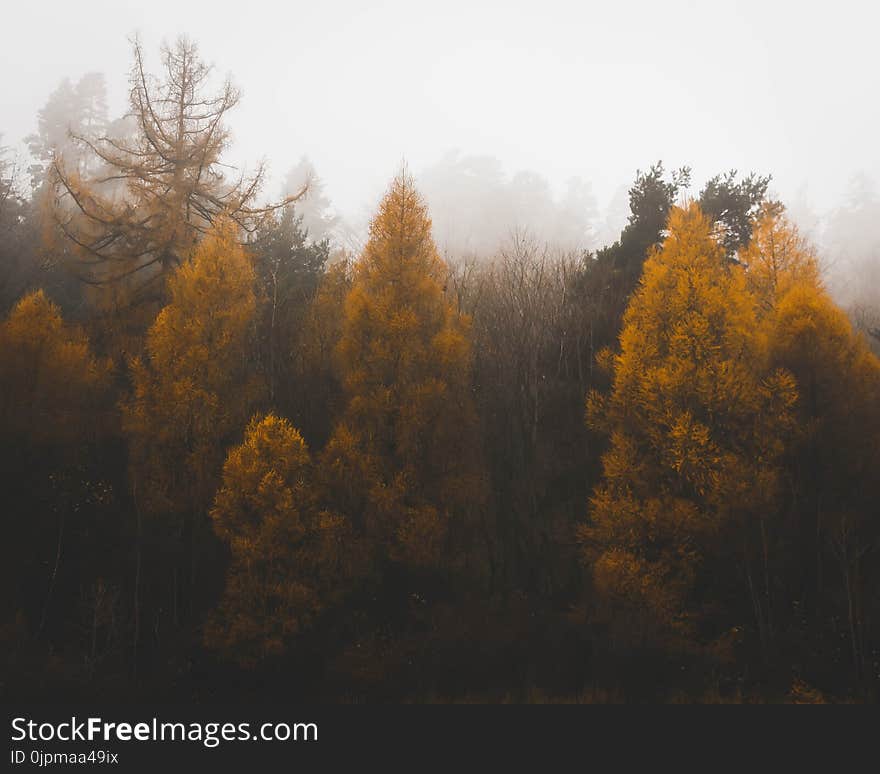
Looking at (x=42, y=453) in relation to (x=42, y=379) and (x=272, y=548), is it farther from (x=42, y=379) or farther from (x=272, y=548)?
(x=272, y=548)

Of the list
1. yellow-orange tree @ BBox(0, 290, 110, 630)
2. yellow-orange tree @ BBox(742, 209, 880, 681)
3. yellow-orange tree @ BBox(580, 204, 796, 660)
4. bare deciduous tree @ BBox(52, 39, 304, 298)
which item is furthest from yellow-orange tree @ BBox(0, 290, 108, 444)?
yellow-orange tree @ BBox(742, 209, 880, 681)

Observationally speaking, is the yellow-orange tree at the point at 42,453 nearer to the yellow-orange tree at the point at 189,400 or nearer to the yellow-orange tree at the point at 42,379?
the yellow-orange tree at the point at 42,379

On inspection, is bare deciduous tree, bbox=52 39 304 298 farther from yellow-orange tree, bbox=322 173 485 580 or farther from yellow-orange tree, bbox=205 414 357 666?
yellow-orange tree, bbox=205 414 357 666

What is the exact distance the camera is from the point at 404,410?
14.6 m

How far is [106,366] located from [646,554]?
54.2ft

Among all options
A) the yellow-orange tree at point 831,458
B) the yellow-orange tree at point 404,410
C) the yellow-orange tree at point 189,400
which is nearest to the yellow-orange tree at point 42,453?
the yellow-orange tree at point 189,400

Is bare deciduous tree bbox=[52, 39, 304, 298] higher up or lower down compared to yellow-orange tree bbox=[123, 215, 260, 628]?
higher up

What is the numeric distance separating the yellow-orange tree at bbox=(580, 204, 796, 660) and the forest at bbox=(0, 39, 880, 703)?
0.07 meters

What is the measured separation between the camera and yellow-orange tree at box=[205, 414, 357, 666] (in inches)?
524

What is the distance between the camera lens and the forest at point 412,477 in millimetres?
13156

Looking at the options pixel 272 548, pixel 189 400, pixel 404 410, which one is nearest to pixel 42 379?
pixel 189 400

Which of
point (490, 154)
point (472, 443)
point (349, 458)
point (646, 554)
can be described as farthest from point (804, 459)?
point (490, 154)

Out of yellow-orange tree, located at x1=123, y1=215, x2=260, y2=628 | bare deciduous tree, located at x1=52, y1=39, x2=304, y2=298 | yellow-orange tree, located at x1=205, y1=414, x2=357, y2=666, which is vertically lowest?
yellow-orange tree, located at x1=205, y1=414, x2=357, y2=666

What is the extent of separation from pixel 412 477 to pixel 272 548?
3.96 metres
